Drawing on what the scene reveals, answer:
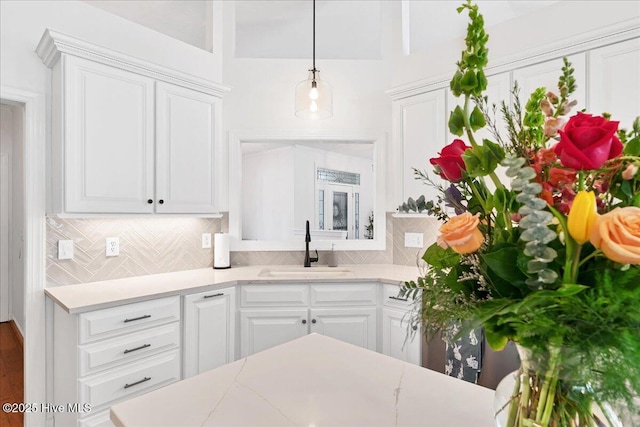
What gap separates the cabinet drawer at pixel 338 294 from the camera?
2.66 metres

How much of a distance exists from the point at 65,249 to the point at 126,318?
705 millimetres

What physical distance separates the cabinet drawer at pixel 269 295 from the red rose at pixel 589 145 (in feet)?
7.56

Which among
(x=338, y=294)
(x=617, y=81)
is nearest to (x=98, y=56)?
(x=338, y=294)

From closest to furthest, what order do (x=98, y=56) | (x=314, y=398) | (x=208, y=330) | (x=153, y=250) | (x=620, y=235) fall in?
1. (x=620, y=235)
2. (x=314, y=398)
3. (x=98, y=56)
4. (x=208, y=330)
5. (x=153, y=250)

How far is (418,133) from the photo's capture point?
2.83 metres

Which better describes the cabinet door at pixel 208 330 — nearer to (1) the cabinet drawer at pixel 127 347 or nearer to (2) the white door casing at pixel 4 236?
(1) the cabinet drawer at pixel 127 347

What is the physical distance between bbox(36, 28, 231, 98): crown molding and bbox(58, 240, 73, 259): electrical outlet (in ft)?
3.57

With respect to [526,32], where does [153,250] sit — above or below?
below

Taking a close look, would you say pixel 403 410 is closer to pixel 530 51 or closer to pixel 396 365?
pixel 396 365

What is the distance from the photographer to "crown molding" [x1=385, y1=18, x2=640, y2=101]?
2.03 metres

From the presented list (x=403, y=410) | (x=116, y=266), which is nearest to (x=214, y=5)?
(x=116, y=266)

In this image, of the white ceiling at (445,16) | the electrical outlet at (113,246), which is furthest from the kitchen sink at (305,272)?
the white ceiling at (445,16)

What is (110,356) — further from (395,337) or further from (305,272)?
(395,337)

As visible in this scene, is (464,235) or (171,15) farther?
(171,15)
